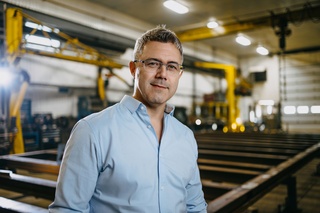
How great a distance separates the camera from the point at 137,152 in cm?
111

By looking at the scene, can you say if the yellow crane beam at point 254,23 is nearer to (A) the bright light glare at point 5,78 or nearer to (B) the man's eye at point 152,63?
(A) the bright light glare at point 5,78

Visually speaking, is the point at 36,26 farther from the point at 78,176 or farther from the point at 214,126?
the point at 214,126

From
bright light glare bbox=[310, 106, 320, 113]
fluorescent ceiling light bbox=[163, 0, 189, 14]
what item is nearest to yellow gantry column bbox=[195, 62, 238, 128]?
fluorescent ceiling light bbox=[163, 0, 189, 14]

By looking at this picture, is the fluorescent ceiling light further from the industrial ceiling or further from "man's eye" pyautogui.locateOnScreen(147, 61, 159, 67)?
"man's eye" pyautogui.locateOnScreen(147, 61, 159, 67)

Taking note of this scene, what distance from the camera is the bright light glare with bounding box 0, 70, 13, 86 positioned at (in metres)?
5.19

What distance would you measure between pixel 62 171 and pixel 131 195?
11.0 inches

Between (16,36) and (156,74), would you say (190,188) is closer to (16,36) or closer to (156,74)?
(156,74)

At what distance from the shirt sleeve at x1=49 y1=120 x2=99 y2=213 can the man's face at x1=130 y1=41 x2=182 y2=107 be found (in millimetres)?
307

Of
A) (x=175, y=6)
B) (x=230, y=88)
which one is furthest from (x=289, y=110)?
(x=175, y=6)

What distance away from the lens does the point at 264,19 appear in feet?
28.6

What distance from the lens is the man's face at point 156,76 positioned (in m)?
1.19

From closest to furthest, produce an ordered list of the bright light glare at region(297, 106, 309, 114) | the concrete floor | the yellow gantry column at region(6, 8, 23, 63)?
the concrete floor → the yellow gantry column at region(6, 8, 23, 63) → the bright light glare at region(297, 106, 309, 114)

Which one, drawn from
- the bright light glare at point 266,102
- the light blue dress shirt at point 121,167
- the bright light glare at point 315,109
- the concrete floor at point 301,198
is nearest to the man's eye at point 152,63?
the light blue dress shirt at point 121,167

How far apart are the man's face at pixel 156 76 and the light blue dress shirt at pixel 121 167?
0.07 metres
